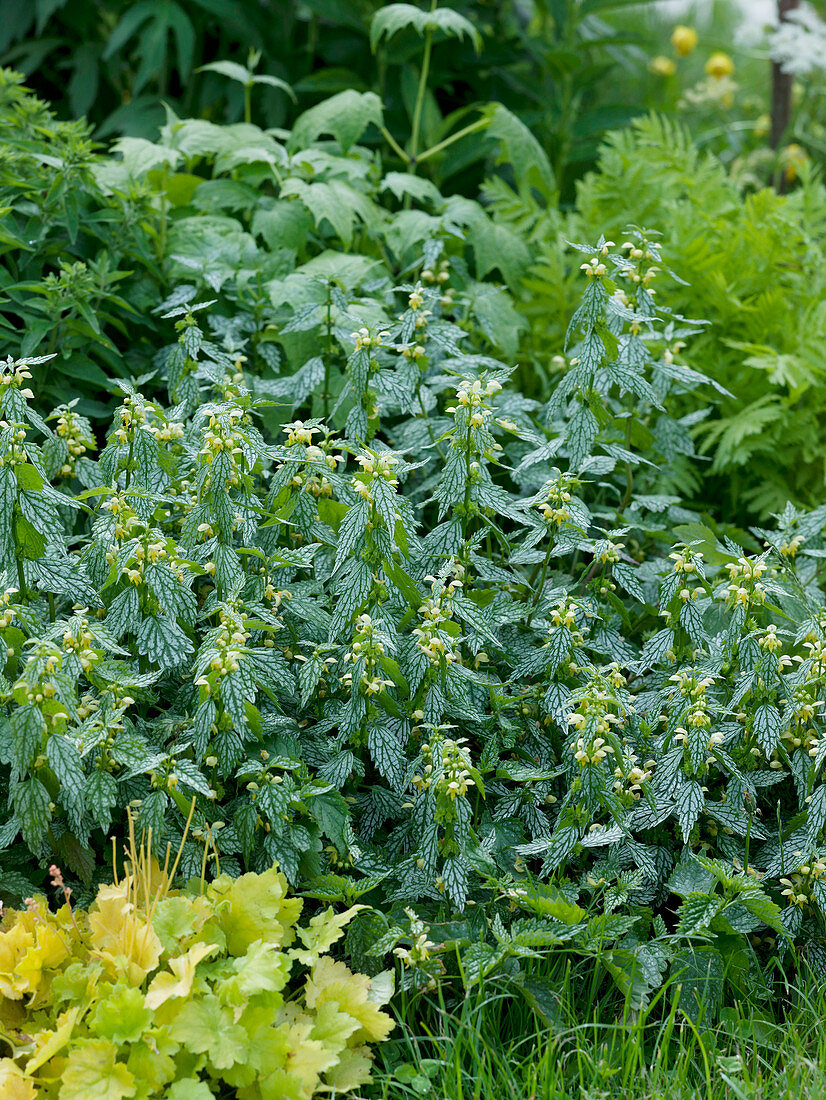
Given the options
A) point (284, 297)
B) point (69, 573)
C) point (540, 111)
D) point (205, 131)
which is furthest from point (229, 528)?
point (540, 111)

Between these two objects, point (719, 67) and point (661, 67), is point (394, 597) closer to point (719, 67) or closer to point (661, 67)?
point (719, 67)

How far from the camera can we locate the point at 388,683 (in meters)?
2.06

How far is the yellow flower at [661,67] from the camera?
5996mm

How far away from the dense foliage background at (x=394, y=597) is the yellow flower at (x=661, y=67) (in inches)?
117

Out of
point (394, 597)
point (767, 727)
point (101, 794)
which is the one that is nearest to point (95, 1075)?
point (101, 794)

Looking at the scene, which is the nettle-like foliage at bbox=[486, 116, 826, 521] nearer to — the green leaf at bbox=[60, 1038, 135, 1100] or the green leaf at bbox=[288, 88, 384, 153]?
the green leaf at bbox=[288, 88, 384, 153]

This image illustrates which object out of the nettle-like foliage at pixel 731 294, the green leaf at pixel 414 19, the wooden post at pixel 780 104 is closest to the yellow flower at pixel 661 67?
the wooden post at pixel 780 104

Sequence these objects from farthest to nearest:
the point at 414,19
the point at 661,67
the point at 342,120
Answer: the point at 661,67 < the point at 342,120 < the point at 414,19

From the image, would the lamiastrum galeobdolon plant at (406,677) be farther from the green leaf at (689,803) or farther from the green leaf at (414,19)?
the green leaf at (414,19)

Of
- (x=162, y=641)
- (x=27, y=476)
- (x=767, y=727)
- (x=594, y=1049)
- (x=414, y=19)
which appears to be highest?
(x=414, y=19)

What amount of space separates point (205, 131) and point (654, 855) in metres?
2.67

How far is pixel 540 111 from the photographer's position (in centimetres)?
462

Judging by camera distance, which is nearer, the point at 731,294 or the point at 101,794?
the point at 101,794

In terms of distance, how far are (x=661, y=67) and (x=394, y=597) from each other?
489 cm
